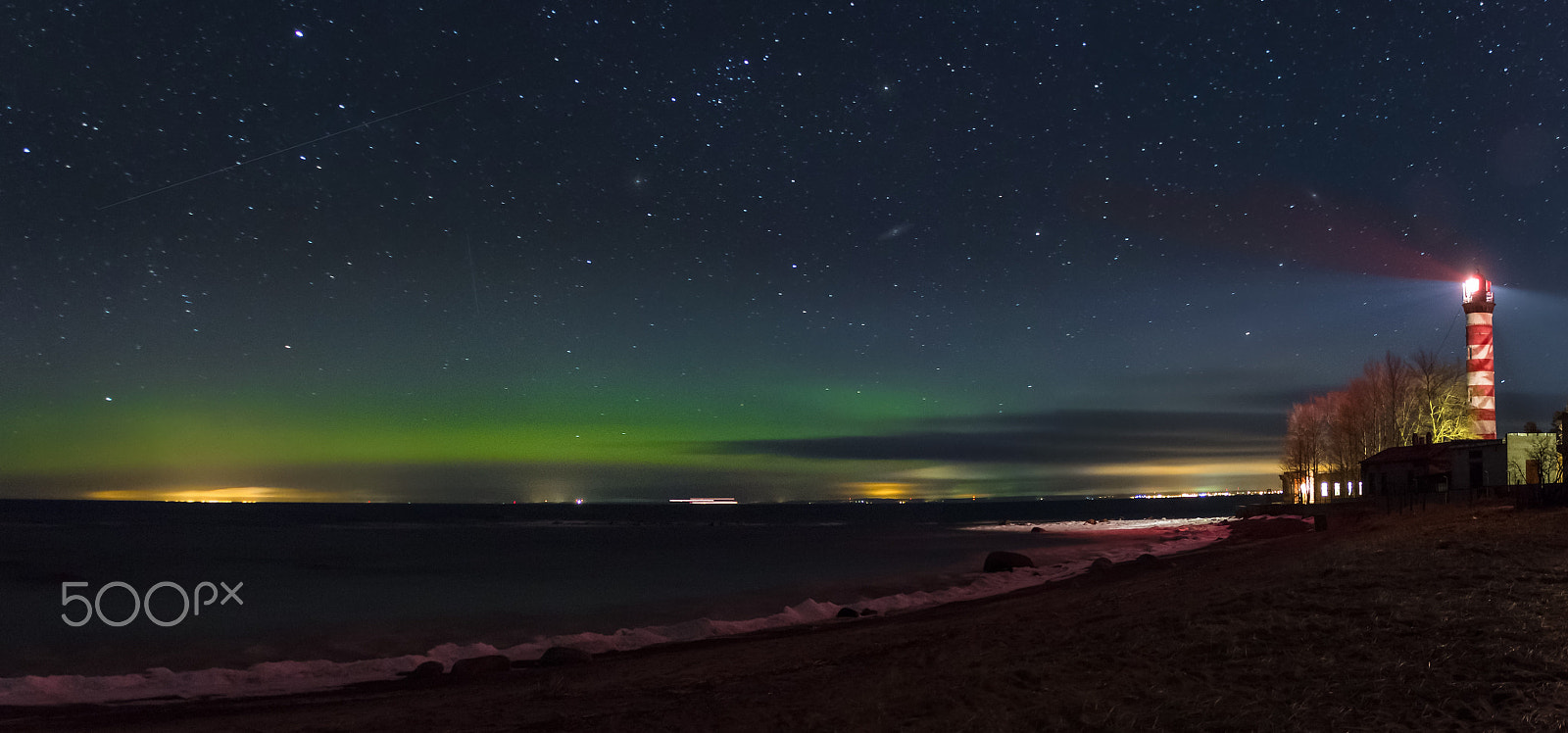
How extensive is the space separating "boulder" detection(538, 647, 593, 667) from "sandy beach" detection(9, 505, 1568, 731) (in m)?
0.55

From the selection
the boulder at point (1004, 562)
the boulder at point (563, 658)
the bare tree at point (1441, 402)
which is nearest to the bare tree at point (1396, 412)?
the bare tree at point (1441, 402)

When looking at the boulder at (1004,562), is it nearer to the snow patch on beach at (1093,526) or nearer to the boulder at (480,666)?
the boulder at (480,666)

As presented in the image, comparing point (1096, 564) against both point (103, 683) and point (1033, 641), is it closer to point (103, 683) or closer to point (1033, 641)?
point (1033, 641)

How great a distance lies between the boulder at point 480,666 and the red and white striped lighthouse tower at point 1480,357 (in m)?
74.0

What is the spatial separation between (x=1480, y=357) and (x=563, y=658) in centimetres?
7799

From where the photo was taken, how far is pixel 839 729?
8.62 m

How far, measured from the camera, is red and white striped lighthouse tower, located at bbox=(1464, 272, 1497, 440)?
6844 centimetres

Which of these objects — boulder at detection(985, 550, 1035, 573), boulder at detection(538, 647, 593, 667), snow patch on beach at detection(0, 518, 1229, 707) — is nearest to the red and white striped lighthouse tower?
boulder at detection(985, 550, 1035, 573)

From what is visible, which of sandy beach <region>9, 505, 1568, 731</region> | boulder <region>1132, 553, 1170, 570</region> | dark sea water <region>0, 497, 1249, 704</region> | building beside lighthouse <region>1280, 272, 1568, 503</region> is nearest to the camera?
sandy beach <region>9, 505, 1568, 731</region>

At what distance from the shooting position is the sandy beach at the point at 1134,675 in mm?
8109

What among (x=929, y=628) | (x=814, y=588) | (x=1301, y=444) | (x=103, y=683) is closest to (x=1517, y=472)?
(x=1301, y=444)

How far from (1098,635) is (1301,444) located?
8825 cm

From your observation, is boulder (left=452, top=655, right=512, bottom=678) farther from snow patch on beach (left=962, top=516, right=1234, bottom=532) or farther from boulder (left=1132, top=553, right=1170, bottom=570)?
snow patch on beach (left=962, top=516, right=1234, bottom=532)

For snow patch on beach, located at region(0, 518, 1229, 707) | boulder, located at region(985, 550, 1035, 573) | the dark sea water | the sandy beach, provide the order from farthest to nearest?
boulder, located at region(985, 550, 1035, 573), the dark sea water, snow patch on beach, located at region(0, 518, 1229, 707), the sandy beach
